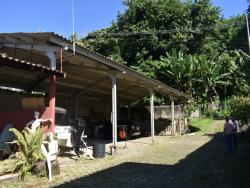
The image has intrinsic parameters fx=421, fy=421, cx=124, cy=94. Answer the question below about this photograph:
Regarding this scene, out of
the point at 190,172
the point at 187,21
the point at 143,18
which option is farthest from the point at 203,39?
the point at 190,172

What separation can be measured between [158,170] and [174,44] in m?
29.4

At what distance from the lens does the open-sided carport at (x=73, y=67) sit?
1216cm

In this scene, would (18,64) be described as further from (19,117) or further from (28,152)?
(19,117)

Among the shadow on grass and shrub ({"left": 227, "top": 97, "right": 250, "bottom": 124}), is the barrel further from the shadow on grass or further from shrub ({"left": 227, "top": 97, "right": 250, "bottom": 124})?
shrub ({"left": 227, "top": 97, "right": 250, "bottom": 124})

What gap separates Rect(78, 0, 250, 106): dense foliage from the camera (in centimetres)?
3616

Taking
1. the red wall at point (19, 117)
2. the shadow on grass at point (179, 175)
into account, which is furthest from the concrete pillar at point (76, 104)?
the shadow on grass at point (179, 175)

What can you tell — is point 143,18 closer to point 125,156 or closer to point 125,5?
point 125,5

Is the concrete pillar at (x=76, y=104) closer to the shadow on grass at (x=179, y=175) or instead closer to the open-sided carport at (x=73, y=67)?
the open-sided carport at (x=73, y=67)

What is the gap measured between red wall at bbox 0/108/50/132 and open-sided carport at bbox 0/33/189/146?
1062mm

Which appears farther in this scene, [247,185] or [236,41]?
[236,41]

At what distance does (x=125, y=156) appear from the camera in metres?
14.5

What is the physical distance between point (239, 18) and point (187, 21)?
1663 centimetres

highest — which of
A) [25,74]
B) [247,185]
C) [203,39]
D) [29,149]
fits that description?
[203,39]

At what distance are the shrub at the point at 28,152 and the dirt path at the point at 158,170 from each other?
45 centimetres
